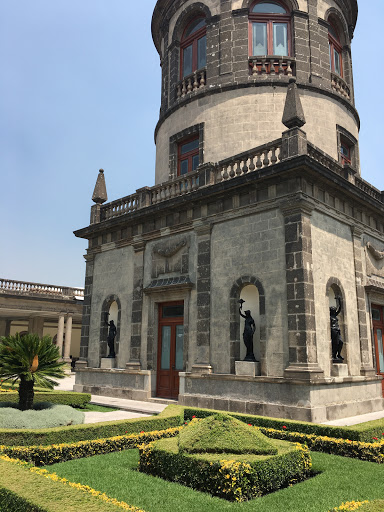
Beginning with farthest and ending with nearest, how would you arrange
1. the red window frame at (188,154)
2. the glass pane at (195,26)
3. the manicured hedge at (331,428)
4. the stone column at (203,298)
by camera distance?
the glass pane at (195,26)
the red window frame at (188,154)
the stone column at (203,298)
the manicured hedge at (331,428)

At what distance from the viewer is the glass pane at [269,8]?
1878 cm

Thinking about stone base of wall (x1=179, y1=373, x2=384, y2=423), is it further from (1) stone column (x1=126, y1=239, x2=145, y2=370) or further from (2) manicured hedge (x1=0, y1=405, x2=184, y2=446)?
(1) stone column (x1=126, y1=239, x2=145, y2=370)

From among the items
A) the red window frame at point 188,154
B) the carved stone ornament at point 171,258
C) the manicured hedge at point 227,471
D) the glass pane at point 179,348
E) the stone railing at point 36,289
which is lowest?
Answer: the manicured hedge at point 227,471

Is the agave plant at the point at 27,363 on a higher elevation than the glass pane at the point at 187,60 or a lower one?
lower

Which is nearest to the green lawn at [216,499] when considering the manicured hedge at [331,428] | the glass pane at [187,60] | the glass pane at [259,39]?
the manicured hedge at [331,428]

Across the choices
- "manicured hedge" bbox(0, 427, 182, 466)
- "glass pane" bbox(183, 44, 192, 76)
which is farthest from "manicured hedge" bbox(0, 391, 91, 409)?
"glass pane" bbox(183, 44, 192, 76)

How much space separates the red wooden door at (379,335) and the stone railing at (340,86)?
9681 millimetres

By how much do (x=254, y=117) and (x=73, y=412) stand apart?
12896 millimetres

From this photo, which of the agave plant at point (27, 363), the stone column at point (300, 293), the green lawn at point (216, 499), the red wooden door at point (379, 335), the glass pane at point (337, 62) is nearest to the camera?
the green lawn at point (216, 499)

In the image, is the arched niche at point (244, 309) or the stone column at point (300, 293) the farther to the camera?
the arched niche at point (244, 309)

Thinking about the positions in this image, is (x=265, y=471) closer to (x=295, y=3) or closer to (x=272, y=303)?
(x=272, y=303)

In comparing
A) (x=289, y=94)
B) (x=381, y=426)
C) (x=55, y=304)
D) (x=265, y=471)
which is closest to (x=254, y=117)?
(x=289, y=94)

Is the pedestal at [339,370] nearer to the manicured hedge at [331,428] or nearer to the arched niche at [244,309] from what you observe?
the arched niche at [244,309]

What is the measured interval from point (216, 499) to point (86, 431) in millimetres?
4038
